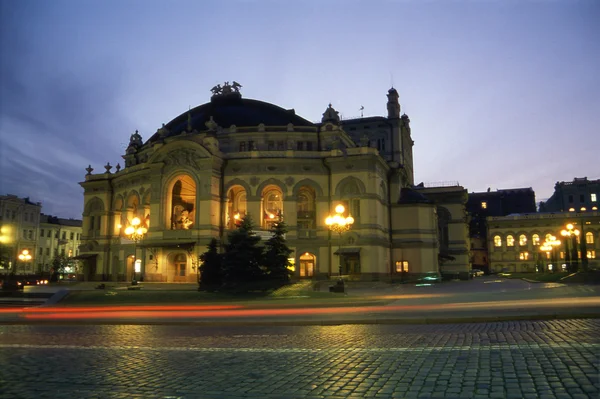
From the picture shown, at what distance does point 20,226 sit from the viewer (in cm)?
9800

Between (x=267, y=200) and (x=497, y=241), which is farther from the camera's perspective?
(x=497, y=241)

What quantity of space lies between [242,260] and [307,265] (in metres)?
17.0

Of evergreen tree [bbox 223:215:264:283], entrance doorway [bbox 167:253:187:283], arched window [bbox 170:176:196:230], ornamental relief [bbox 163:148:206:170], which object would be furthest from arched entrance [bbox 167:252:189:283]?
evergreen tree [bbox 223:215:264:283]

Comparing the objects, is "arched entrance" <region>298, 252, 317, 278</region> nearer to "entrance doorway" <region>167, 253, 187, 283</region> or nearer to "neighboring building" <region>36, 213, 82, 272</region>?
"entrance doorway" <region>167, 253, 187, 283</region>

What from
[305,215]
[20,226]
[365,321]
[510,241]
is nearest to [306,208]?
[305,215]

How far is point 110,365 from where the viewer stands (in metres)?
9.75

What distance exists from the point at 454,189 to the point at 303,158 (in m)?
28.8

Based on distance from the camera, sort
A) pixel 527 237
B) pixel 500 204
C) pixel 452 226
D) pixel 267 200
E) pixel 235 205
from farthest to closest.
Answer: pixel 500 204 → pixel 527 237 → pixel 452 226 → pixel 235 205 → pixel 267 200

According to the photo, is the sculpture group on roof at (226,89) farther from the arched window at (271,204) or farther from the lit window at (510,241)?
the lit window at (510,241)

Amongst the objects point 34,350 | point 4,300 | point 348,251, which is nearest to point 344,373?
point 34,350

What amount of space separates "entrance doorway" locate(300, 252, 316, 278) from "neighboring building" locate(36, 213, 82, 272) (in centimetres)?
6686

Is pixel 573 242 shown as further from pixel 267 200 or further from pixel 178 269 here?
pixel 178 269

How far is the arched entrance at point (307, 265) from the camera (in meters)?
52.8

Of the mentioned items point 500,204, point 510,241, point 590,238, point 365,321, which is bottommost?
point 365,321
